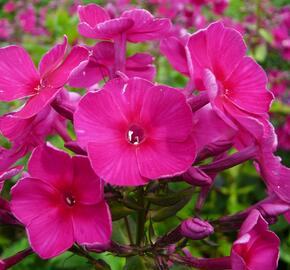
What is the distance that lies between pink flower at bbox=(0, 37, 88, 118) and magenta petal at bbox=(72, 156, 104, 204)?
163 mm

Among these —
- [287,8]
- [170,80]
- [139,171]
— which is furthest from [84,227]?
[287,8]

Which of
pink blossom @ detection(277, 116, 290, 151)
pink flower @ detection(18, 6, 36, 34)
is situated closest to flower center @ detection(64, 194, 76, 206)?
pink blossom @ detection(277, 116, 290, 151)

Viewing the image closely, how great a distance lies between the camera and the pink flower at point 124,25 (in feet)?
3.67

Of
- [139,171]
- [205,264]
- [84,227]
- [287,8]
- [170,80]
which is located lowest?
[287,8]

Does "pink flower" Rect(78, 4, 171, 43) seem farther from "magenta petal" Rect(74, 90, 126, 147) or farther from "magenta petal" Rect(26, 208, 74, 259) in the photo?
"magenta petal" Rect(26, 208, 74, 259)

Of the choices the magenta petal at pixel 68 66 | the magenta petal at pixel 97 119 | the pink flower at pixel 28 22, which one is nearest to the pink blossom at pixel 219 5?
the pink flower at pixel 28 22

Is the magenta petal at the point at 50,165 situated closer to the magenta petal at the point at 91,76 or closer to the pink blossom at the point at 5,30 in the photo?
the magenta petal at the point at 91,76

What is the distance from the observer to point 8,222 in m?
1.20

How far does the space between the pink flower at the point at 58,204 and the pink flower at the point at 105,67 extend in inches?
10.0

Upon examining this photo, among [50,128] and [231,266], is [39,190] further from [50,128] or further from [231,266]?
[231,266]

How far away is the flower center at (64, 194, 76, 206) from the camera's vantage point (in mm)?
1063

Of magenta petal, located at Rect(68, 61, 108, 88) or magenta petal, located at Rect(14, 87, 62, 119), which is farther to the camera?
magenta petal, located at Rect(68, 61, 108, 88)

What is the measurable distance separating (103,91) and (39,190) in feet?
0.75

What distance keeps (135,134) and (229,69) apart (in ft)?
0.86
